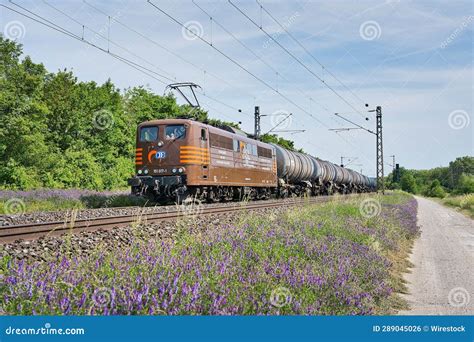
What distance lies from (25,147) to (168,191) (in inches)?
684

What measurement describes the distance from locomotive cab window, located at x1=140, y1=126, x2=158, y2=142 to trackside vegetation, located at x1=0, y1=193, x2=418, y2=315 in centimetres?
1088

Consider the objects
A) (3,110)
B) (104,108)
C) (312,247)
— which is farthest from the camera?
(104,108)

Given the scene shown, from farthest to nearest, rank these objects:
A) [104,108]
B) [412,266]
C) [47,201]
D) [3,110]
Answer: [104,108] < [3,110] < [47,201] < [412,266]

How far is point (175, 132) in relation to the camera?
58.6 feet

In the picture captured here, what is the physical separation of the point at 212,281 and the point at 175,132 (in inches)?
542

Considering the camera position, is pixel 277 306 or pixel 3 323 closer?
pixel 3 323

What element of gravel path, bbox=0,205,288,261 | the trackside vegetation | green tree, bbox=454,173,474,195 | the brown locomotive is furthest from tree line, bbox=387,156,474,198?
the trackside vegetation

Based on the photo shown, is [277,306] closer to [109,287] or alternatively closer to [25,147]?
[109,287]

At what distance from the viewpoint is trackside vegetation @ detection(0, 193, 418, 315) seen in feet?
12.4

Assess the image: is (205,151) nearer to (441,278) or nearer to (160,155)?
(160,155)

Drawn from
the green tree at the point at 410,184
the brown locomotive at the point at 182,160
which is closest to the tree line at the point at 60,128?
the brown locomotive at the point at 182,160

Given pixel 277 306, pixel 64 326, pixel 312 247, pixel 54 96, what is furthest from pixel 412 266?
pixel 54 96

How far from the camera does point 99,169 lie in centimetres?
3675

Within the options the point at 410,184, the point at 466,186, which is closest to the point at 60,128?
the point at 466,186
